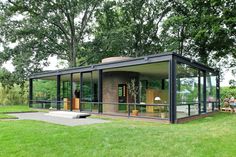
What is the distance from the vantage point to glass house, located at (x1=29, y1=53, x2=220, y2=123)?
11461mm

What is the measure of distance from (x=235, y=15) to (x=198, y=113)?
8.51 meters

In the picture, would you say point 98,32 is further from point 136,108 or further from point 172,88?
point 172,88

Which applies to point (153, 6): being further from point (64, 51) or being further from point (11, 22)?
point (11, 22)

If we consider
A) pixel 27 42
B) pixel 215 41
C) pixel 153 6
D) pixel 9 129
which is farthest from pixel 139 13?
pixel 9 129

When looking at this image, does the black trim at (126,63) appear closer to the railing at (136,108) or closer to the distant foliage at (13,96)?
the railing at (136,108)

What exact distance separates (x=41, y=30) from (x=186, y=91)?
1757 cm

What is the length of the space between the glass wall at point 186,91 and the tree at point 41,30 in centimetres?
1472

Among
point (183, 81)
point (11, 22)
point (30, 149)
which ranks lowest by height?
point (30, 149)

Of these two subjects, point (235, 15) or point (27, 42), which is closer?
point (235, 15)

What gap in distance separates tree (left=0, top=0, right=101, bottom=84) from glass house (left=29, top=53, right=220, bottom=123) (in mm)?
5325

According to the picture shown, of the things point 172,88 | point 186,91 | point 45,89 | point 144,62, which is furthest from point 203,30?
point 45,89

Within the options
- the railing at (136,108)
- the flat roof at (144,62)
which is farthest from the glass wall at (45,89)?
the railing at (136,108)

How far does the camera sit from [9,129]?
28.2 ft

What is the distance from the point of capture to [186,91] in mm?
13656
